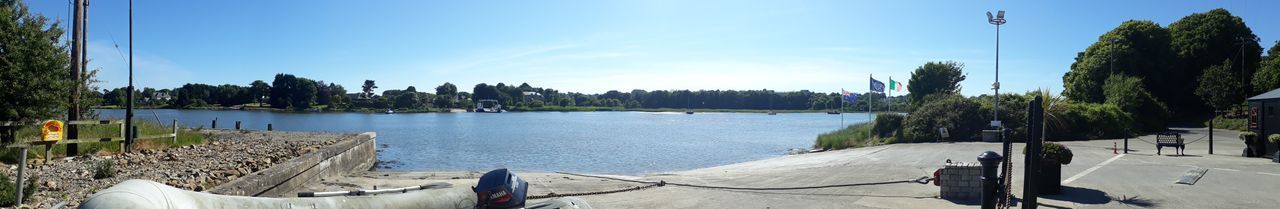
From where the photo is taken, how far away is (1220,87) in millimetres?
46250

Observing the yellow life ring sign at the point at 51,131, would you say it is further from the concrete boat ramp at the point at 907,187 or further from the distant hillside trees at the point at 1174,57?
the distant hillside trees at the point at 1174,57

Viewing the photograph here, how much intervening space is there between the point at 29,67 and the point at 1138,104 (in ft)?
143

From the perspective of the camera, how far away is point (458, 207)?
6.39 meters

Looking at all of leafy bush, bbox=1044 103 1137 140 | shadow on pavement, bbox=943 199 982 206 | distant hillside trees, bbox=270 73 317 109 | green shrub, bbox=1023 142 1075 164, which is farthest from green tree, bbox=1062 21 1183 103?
distant hillside trees, bbox=270 73 317 109

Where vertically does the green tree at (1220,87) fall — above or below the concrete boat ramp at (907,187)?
above

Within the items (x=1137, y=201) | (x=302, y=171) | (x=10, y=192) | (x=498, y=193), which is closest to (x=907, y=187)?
(x=1137, y=201)

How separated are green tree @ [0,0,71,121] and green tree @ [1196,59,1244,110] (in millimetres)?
56358

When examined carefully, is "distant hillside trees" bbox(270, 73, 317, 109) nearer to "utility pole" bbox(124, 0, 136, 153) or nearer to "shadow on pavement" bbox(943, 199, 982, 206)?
"utility pole" bbox(124, 0, 136, 153)

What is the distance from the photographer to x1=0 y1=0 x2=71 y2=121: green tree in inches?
550

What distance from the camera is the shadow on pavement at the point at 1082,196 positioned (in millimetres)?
9344

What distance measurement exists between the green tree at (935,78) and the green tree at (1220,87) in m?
17.5

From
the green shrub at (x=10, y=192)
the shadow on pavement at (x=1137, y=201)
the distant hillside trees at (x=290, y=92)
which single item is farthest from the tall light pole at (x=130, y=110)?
the distant hillside trees at (x=290, y=92)

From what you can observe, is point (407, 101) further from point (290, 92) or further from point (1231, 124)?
point (1231, 124)

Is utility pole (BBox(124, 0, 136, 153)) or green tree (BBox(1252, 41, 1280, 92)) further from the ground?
green tree (BBox(1252, 41, 1280, 92))
